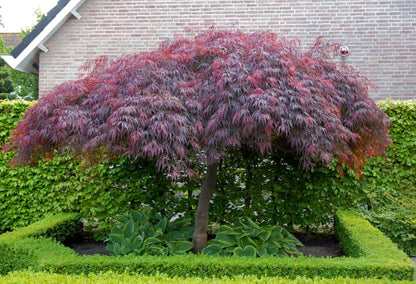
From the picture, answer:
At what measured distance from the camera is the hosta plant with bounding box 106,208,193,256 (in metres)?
5.12

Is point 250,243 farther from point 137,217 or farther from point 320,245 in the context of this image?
point 320,245

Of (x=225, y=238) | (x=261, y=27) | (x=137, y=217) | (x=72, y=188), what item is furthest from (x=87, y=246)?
(x=261, y=27)

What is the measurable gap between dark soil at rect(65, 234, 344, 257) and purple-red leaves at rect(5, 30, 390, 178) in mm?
2129

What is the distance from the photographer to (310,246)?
6594mm

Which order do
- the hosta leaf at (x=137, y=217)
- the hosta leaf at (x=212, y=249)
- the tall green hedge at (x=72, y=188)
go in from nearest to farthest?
the hosta leaf at (x=212, y=249)
the hosta leaf at (x=137, y=217)
the tall green hedge at (x=72, y=188)

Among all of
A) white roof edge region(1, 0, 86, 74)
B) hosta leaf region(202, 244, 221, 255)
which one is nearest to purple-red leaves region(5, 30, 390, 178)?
hosta leaf region(202, 244, 221, 255)

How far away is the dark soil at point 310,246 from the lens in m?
6.21

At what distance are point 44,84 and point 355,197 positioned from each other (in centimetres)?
743

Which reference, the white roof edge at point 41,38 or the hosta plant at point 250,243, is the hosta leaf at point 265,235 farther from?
the white roof edge at point 41,38

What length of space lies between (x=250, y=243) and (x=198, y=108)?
2.32 meters

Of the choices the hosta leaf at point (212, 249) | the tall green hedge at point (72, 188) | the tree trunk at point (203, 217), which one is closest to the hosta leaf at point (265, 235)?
the hosta leaf at point (212, 249)

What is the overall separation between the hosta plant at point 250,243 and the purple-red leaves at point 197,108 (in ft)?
4.96

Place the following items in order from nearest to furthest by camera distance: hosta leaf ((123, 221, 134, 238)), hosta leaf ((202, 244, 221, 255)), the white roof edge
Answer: hosta leaf ((202, 244, 221, 255))
hosta leaf ((123, 221, 134, 238))
the white roof edge

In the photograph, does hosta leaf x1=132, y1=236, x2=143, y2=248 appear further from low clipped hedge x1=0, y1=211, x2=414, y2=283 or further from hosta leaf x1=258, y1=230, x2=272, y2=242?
hosta leaf x1=258, y1=230, x2=272, y2=242
